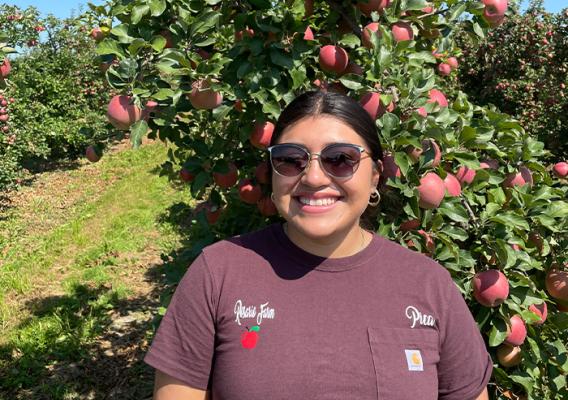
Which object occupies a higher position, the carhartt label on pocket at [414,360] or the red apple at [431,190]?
the red apple at [431,190]

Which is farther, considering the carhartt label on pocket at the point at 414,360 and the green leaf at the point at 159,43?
the green leaf at the point at 159,43

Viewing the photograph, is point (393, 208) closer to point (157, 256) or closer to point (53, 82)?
point (157, 256)

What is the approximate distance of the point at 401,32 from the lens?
6.58ft

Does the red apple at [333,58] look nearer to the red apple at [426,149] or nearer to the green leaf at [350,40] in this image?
the green leaf at [350,40]

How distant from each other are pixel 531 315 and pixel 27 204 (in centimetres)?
879

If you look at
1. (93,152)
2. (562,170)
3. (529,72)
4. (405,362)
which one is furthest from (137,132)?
(529,72)

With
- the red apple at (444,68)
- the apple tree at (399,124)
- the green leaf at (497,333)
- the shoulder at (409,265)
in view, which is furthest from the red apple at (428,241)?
the red apple at (444,68)

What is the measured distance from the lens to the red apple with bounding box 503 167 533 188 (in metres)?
2.28

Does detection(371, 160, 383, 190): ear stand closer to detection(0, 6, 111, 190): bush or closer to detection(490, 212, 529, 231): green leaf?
detection(490, 212, 529, 231): green leaf

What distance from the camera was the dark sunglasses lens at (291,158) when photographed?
55.3 inches

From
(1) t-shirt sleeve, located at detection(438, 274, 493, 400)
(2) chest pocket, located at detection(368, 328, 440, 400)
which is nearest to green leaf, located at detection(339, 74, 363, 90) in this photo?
(1) t-shirt sleeve, located at detection(438, 274, 493, 400)

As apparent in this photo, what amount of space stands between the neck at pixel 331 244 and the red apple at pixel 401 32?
892mm

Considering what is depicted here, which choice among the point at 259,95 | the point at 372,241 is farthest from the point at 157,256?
the point at 372,241

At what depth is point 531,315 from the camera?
2047mm
